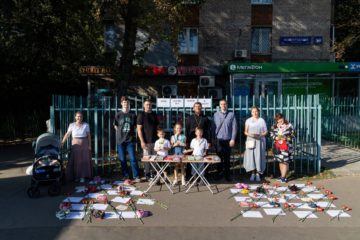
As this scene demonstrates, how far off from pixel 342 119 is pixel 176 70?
8.99 metres

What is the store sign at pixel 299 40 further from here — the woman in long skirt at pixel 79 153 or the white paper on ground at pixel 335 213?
the white paper on ground at pixel 335 213

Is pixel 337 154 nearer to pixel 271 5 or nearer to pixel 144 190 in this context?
pixel 144 190

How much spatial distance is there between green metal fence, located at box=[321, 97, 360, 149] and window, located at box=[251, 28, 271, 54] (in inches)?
311

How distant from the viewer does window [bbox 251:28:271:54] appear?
2316 cm

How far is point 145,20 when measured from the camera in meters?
12.6

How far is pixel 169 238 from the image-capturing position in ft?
17.4

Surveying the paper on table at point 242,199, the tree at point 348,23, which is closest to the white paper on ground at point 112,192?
the paper on table at point 242,199

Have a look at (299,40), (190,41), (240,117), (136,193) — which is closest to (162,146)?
(136,193)

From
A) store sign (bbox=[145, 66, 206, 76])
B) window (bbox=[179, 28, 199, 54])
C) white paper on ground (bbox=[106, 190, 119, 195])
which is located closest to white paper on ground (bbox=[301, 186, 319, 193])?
white paper on ground (bbox=[106, 190, 119, 195])

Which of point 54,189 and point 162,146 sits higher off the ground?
point 162,146

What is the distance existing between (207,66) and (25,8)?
9.75 meters

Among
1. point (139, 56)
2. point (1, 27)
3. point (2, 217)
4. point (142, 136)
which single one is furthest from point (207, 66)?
point (2, 217)

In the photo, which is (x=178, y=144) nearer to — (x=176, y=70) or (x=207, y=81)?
(x=176, y=70)

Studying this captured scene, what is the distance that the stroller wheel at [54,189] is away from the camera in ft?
24.6
